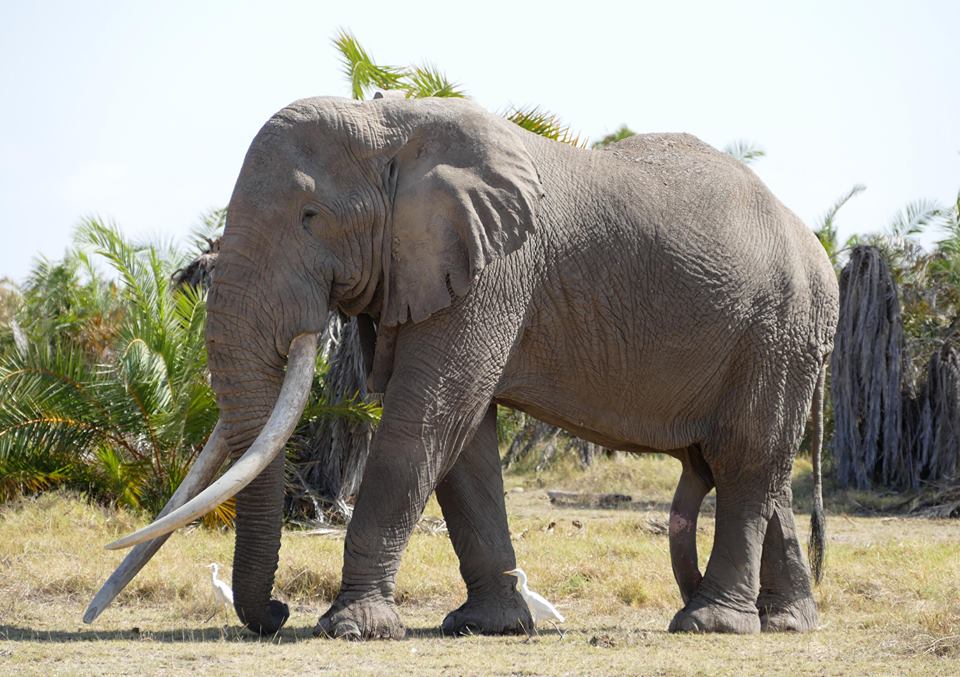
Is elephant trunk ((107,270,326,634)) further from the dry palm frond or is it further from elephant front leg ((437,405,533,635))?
the dry palm frond

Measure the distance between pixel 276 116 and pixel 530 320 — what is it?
6.11 feet

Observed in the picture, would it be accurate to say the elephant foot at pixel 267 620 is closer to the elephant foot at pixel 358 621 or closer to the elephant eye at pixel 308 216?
the elephant foot at pixel 358 621

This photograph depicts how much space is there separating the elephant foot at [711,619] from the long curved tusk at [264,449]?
280 cm

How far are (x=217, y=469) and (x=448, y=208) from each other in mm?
1886

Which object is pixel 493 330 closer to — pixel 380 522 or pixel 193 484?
pixel 380 522

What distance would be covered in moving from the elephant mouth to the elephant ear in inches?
24.5

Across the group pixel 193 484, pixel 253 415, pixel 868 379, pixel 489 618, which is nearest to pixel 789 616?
pixel 489 618

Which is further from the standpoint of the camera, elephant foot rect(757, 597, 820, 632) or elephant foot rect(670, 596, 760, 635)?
elephant foot rect(757, 597, 820, 632)

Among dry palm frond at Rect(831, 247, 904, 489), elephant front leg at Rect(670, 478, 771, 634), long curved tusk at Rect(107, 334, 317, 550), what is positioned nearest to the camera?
long curved tusk at Rect(107, 334, 317, 550)

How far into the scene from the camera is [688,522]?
9.33 m

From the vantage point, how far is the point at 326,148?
24.4 feet

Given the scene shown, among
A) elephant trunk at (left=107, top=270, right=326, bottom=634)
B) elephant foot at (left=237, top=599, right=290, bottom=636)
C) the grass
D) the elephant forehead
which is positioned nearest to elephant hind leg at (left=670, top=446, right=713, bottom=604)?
the grass

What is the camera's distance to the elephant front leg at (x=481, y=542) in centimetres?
840

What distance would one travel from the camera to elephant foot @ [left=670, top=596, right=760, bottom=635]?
27.7 ft
